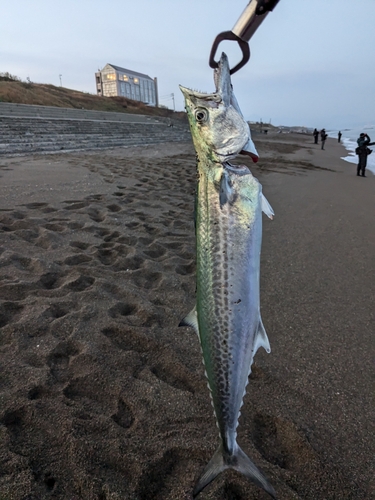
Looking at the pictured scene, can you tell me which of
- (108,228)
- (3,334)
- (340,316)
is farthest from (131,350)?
(108,228)

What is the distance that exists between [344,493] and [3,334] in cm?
289

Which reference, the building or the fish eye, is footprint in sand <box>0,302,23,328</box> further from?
the building

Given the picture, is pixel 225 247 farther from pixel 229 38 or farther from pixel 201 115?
pixel 229 38

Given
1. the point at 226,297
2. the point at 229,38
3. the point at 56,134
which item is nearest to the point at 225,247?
the point at 226,297

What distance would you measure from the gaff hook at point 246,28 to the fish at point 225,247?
0.71 feet

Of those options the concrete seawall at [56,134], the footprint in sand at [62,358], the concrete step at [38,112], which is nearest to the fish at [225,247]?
the footprint in sand at [62,358]

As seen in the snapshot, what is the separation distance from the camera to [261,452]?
7.29 feet

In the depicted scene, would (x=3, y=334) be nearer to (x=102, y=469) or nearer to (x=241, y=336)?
(x=102, y=469)

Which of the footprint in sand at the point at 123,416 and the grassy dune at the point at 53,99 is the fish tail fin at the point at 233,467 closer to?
the footprint in sand at the point at 123,416

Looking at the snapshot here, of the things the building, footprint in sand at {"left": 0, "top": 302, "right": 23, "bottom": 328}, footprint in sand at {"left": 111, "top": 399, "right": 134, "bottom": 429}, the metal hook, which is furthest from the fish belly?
the building

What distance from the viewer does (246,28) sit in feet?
5.49

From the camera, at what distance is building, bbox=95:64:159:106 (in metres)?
70.2

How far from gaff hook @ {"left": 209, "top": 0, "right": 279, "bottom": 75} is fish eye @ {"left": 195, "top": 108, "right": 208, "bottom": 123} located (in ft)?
0.99

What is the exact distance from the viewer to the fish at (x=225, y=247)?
1574 mm
